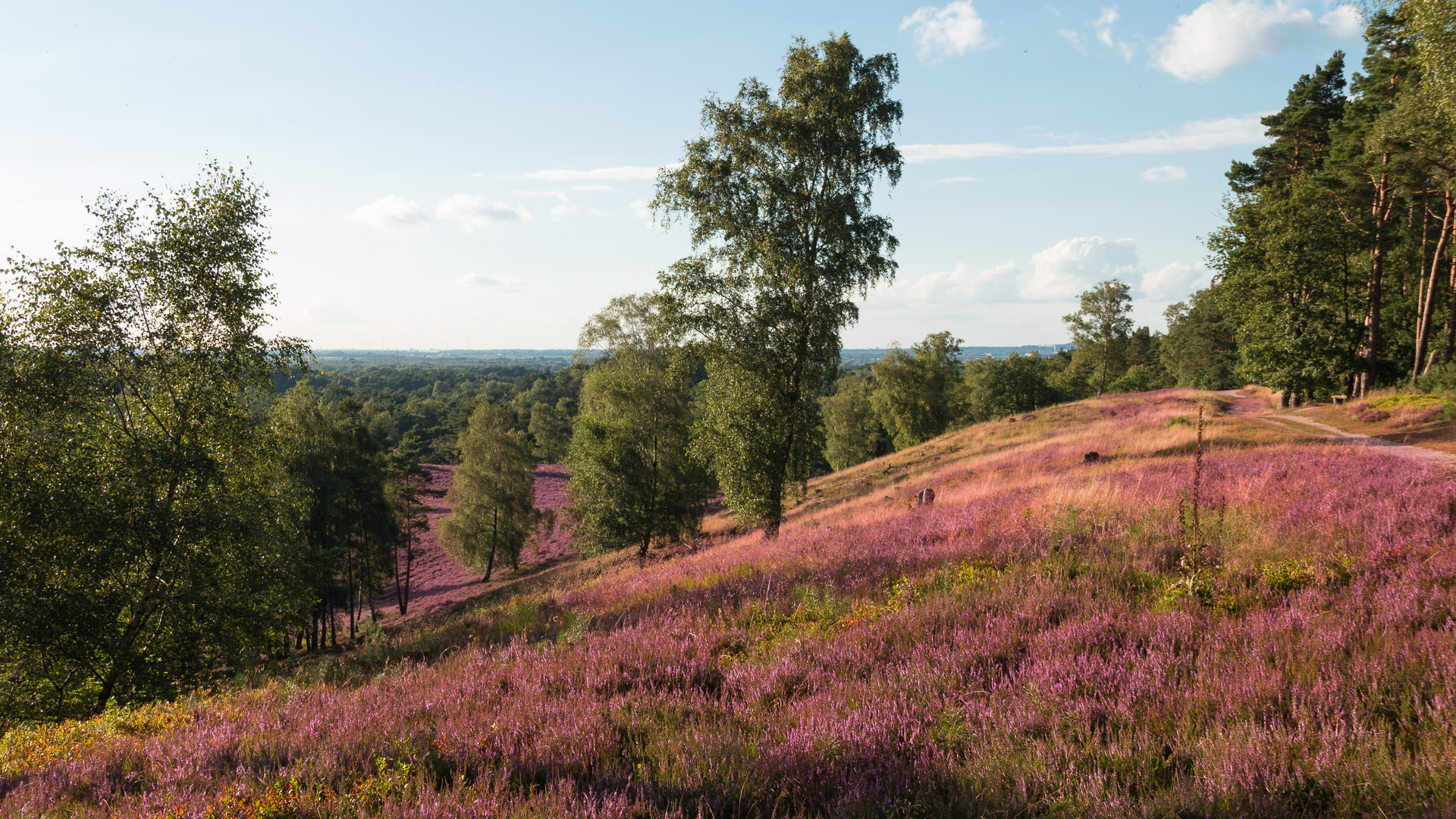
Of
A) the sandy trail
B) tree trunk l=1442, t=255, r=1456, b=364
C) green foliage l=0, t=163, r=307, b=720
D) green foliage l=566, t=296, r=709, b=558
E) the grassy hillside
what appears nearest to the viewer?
the grassy hillside

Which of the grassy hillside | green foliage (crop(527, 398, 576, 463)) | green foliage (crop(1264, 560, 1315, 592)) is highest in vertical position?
green foliage (crop(1264, 560, 1315, 592))

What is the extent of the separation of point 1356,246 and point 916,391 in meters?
38.9

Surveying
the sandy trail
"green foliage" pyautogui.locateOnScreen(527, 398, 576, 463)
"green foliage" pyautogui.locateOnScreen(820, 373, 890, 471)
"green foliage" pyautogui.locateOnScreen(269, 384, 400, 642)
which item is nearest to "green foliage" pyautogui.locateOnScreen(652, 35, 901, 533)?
"green foliage" pyautogui.locateOnScreen(269, 384, 400, 642)

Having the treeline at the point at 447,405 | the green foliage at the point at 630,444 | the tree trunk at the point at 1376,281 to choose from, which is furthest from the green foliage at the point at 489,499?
the tree trunk at the point at 1376,281

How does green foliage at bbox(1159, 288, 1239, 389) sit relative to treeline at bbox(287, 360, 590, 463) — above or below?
above

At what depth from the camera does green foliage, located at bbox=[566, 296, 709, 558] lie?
28.8 metres

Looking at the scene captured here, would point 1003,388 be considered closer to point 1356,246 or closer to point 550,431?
point 1356,246

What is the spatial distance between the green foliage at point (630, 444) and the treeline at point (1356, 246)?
28.7 metres

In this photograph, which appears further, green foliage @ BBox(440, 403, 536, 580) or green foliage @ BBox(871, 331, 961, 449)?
green foliage @ BBox(871, 331, 961, 449)

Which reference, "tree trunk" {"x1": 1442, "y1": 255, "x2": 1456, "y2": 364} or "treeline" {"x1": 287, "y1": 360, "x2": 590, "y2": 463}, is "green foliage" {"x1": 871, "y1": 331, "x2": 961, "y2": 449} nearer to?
"treeline" {"x1": 287, "y1": 360, "x2": 590, "y2": 463}

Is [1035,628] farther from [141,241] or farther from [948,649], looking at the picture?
[141,241]

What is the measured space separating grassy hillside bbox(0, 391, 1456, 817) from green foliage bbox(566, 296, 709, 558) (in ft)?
67.3

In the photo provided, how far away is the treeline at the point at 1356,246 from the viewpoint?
2381 cm

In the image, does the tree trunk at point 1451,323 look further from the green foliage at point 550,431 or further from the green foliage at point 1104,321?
the green foliage at point 550,431
